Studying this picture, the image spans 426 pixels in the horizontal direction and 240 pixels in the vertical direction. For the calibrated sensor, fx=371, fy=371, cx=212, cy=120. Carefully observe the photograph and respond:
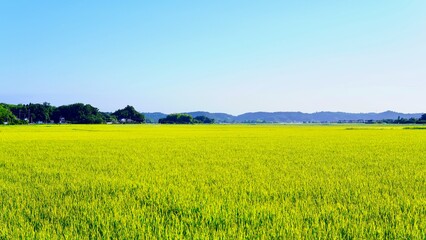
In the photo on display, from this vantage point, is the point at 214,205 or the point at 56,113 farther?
the point at 56,113

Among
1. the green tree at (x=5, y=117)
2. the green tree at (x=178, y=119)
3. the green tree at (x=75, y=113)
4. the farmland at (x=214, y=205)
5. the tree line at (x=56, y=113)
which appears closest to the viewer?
the farmland at (x=214, y=205)

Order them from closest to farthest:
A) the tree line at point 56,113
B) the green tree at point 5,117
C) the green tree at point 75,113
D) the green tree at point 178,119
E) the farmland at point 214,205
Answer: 1. the farmland at point 214,205
2. the green tree at point 5,117
3. the tree line at point 56,113
4. the green tree at point 75,113
5. the green tree at point 178,119

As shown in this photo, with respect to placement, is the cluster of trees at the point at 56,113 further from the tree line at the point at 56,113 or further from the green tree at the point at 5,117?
the green tree at the point at 5,117

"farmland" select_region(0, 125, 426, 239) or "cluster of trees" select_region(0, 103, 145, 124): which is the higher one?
"cluster of trees" select_region(0, 103, 145, 124)

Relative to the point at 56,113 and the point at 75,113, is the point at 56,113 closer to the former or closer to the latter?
the point at 56,113

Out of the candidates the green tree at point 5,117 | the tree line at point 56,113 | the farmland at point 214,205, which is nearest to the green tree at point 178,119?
the tree line at point 56,113

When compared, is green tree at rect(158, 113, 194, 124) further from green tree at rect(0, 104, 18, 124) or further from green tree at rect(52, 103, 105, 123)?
green tree at rect(0, 104, 18, 124)

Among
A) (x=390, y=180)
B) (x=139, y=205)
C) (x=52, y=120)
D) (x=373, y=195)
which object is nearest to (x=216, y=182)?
(x=139, y=205)

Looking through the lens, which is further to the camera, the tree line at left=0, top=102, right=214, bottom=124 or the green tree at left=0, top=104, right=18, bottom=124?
the tree line at left=0, top=102, right=214, bottom=124

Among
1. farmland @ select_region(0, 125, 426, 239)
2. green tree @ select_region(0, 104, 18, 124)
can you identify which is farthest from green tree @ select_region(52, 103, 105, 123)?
farmland @ select_region(0, 125, 426, 239)

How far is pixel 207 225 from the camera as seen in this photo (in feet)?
16.5

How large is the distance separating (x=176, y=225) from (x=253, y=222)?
107cm

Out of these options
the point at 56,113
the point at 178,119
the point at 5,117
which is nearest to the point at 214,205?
the point at 5,117

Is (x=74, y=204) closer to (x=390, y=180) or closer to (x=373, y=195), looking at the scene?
(x=373, y=195)
